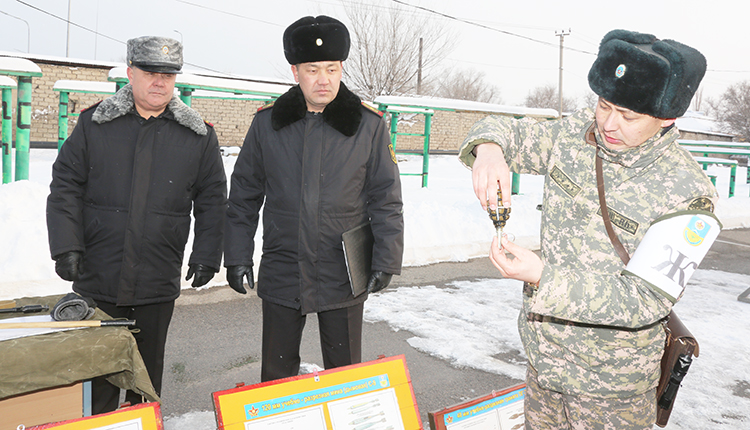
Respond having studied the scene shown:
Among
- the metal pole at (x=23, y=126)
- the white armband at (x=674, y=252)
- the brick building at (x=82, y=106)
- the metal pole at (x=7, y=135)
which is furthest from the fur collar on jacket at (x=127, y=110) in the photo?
the brick building at (x=82, y=106)

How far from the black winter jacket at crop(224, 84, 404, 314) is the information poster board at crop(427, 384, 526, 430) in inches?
28.6

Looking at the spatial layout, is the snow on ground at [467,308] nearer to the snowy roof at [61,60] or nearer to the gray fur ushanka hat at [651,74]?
the gray fur ushanka hat at [651,74]

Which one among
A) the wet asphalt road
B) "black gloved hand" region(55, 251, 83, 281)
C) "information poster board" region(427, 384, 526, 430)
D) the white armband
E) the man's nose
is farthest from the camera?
the wet asphalt road

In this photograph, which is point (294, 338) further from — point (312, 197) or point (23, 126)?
point (23, 126)

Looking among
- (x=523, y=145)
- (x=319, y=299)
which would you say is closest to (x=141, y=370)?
(x=319, y=299)

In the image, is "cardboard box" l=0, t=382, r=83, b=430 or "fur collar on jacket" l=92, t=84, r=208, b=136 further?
"fur collar on jacket" l=92, t=84, r=208, b=136

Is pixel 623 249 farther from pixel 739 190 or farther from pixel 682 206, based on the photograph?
pixel 739 190

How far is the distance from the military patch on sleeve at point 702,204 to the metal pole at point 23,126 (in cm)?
678

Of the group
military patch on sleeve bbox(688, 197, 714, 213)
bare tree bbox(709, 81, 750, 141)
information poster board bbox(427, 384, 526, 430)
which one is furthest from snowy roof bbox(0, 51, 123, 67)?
bare tree bbox(709, 81, 750, 141)

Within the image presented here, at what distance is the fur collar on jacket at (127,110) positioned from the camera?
2.78m

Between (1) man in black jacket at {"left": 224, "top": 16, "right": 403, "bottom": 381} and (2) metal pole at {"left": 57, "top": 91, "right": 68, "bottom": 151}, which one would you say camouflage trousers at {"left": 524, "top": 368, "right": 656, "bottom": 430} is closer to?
(1) man in black jacket at {"left": 224, "top": 16, "right": 403, "bottom": 381}

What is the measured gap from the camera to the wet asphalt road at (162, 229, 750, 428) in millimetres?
3477

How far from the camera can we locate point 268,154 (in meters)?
2.77

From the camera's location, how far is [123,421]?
1.98m
